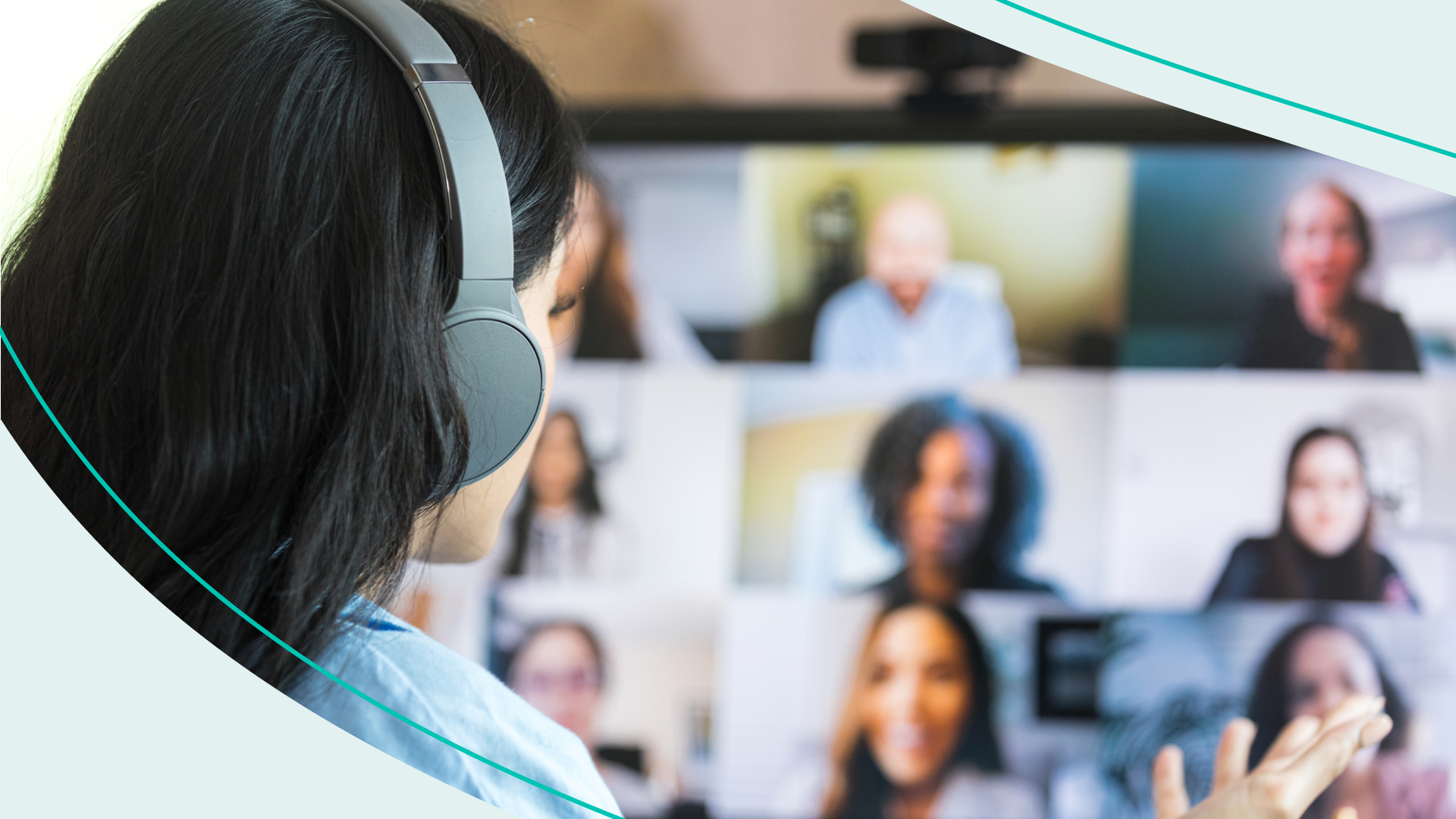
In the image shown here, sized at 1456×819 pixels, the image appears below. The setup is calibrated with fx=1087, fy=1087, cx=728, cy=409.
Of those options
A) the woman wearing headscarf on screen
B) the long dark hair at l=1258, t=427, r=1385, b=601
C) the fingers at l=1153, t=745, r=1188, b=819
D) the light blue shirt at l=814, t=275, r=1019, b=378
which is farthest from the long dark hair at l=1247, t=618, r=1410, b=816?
the fingers at l=1153, t=745, r=1188, b=819

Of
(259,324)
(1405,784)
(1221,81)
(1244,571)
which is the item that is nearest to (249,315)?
(259,324)

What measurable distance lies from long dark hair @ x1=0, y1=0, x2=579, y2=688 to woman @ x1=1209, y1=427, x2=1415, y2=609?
98 centimetres

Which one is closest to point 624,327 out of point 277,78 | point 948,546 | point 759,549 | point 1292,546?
point 759,549

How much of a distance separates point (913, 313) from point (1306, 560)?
1.42 feet

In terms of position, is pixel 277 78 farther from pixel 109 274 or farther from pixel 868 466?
pixel 868 466

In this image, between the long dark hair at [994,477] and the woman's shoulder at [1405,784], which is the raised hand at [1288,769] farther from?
the long dark hair at [994,477]

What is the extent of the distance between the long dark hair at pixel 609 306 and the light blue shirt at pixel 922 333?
20 centimetres

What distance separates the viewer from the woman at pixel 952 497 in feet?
3.52

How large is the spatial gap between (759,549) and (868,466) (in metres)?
0.14

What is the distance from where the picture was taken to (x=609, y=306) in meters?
1.14

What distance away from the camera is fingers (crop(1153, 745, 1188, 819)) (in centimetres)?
26

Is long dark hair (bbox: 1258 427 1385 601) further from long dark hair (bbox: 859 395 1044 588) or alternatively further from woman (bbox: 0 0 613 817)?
woman (bbox: 0 0 613 817)

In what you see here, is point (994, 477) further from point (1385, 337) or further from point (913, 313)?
point (1385, 337)

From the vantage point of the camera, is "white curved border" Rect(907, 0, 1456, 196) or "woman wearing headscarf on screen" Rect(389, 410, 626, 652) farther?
"woman wearing headscarf on screen" Rect(389, 410, 626, 652)
